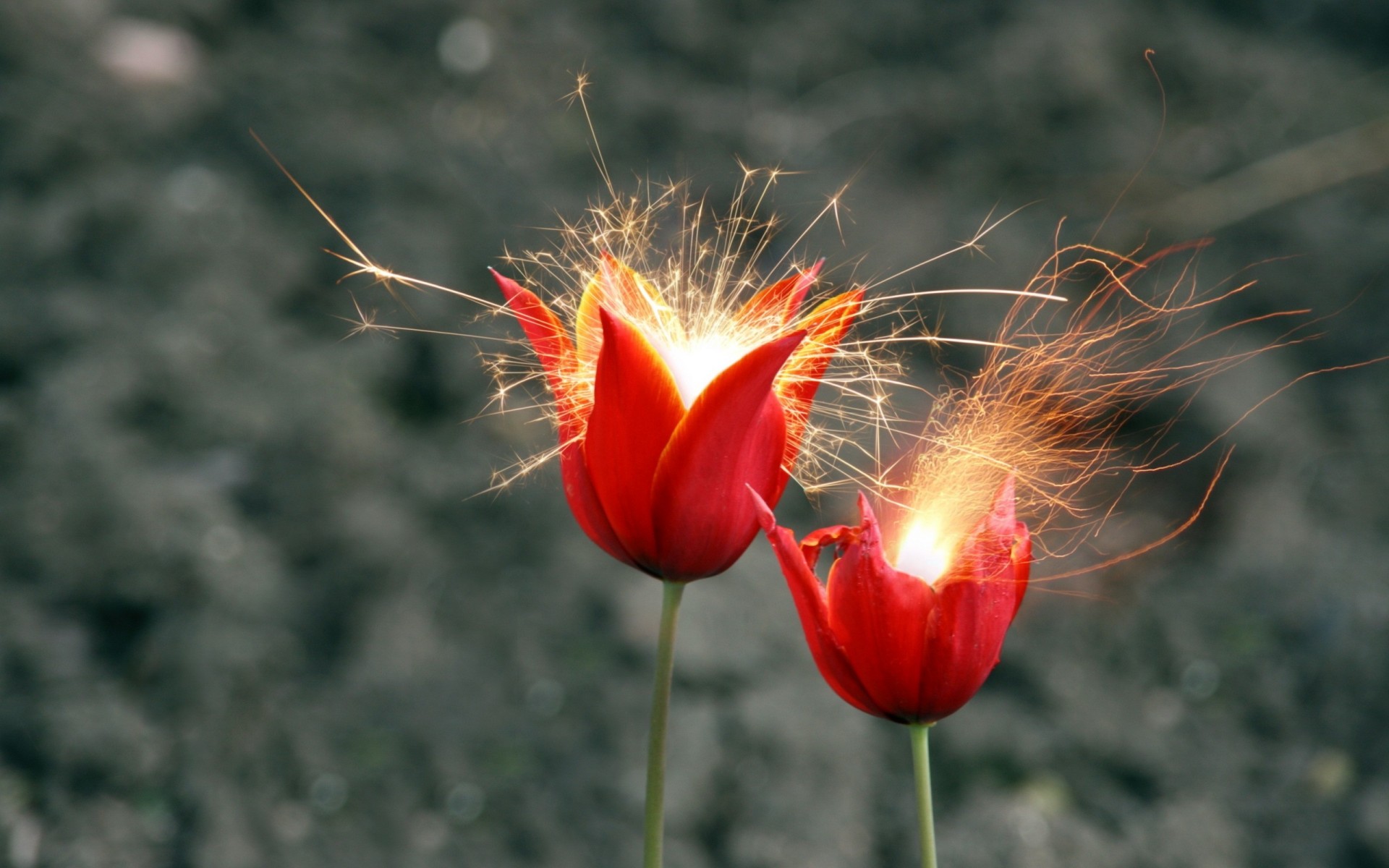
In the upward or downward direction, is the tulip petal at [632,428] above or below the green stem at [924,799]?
above

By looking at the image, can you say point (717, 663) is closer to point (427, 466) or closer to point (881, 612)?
point (427, 466)

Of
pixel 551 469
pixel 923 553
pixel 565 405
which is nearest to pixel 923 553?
pixel 923 553

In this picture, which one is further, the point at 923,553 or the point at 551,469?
the point at 551,469

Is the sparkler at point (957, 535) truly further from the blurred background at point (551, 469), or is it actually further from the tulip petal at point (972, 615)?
the blurred background at point (551, 469)

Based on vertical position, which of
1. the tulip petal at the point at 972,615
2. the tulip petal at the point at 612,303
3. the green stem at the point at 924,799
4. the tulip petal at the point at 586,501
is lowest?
the green stem at the point at 924,799

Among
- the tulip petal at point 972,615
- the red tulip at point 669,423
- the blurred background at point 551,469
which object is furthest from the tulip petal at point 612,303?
the blurred background at point 551,469

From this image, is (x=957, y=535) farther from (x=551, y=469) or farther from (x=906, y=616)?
(x=551, y=469)

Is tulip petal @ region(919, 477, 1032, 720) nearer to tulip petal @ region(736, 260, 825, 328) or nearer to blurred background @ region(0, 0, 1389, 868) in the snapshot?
tulip petal @ region(736, 260, 825, 328)
